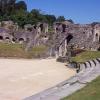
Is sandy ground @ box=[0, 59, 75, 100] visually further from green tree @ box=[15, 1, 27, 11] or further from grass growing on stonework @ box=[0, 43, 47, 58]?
green tree @ box=[15, 1, 27, 11]

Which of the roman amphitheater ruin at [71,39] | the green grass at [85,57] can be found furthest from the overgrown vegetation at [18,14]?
the green grass at [85,57]

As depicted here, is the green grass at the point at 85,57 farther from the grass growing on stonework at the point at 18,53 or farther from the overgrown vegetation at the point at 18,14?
the overgrown vegetation at the point at 18,14

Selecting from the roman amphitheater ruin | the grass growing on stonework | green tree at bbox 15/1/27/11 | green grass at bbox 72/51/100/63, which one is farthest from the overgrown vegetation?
green grass at bbox 72/51/100/63

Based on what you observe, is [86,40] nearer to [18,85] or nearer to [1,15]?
[18,85]

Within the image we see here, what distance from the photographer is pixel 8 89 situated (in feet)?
55.1

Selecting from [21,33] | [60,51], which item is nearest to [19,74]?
[60,51]

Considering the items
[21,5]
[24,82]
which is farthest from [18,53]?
[21,5]

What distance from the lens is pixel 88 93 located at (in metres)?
12.9

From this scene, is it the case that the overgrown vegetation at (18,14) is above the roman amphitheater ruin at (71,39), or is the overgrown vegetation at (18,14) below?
above

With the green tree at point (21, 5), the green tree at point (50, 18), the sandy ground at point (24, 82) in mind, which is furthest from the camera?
the green tree at point (21, 5)

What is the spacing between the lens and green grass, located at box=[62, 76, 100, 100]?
1219 cm

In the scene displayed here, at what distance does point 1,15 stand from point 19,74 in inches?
2788

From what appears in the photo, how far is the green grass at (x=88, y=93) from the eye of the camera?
12191mm

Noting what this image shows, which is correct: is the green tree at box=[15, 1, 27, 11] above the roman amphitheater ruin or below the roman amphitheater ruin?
above
